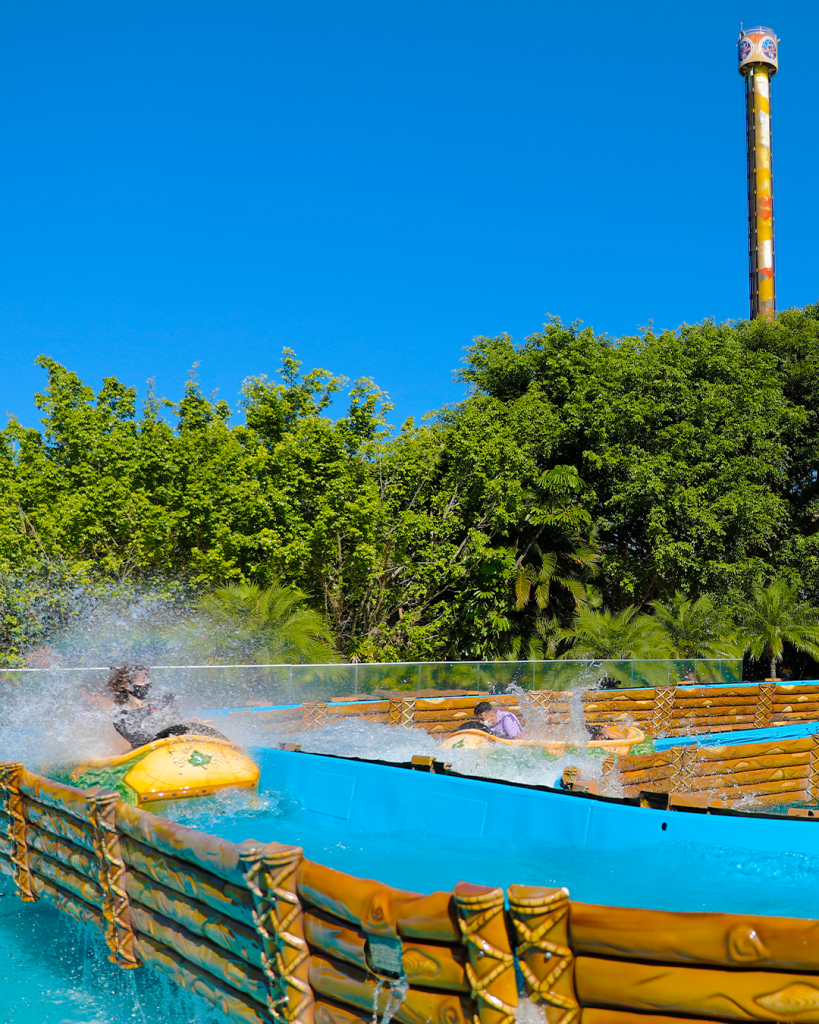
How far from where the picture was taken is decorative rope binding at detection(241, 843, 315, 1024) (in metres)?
2.79

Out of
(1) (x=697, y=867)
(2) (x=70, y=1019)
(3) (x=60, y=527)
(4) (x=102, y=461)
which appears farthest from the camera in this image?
(4) (x=102, y=461)

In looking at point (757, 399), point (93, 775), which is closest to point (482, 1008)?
point (93, 775)

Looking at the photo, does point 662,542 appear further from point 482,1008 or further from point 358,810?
point 482,1008

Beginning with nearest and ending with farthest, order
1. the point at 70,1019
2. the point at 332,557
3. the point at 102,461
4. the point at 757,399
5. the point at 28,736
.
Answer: the point at 70,1019 < the point at 28,736 < the point at 102,461 < the point at 332,557 < the point at 757,399

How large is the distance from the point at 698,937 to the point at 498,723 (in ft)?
25.7

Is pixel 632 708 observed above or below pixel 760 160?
below

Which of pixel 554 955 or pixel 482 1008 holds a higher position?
pixel 554 955

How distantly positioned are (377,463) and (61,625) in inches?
341

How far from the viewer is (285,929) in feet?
9.16

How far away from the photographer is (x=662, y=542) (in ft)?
74.9

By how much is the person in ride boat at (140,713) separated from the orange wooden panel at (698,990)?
5784 mm

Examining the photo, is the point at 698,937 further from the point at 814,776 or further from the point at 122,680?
the point at 814,776

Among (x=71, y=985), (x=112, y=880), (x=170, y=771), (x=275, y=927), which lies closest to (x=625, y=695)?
(x=170, y=771)

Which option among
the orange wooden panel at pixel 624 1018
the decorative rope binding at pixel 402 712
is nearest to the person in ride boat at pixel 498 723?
the decorative rope binding at pixel 402 712
